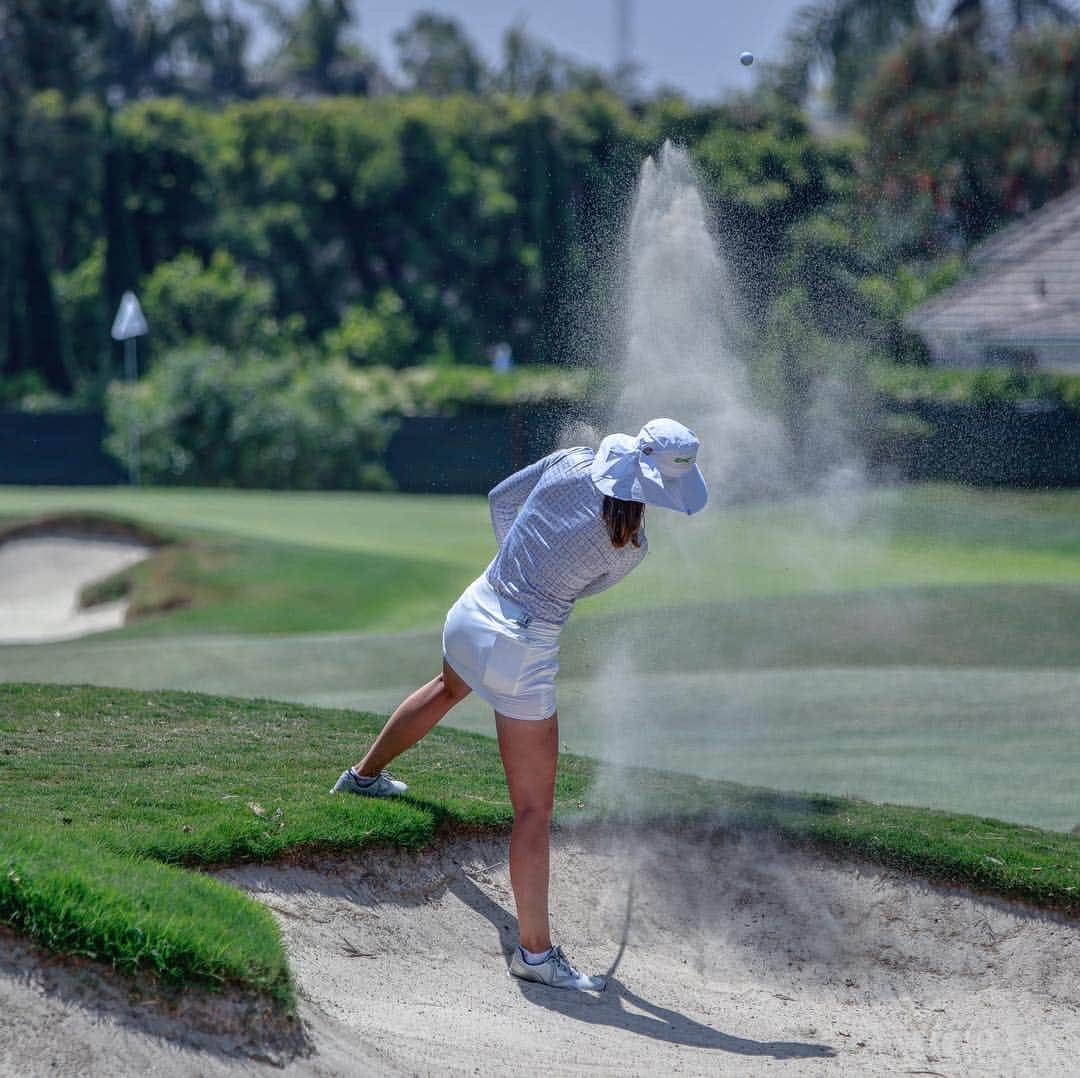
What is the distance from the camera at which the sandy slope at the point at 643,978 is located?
4.25m

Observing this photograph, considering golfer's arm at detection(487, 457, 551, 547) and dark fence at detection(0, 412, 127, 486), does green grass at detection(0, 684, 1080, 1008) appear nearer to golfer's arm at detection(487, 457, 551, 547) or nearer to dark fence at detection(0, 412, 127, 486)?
golfer's arm at detection(487, 457, 551, 547)

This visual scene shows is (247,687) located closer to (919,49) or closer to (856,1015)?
(856,1015)

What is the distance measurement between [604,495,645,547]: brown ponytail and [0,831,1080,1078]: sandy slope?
146 centimetres

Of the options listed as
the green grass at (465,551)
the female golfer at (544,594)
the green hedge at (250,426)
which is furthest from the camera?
the green hedge at (250,426)

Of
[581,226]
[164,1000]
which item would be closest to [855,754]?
[581,226]

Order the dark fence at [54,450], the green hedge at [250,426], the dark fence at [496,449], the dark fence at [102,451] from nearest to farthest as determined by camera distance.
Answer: the dark fence at [496,449] → the green hedge at [250,426] → the dark fence at [102,451] → the dark fence at [54,450]

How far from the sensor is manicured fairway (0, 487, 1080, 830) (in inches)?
337

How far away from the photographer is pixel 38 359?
4500cm

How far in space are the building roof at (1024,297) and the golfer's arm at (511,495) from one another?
16.2 meters

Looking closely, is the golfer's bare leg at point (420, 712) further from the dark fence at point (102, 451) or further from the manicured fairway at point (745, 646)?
the dark fence at point (102, 451)

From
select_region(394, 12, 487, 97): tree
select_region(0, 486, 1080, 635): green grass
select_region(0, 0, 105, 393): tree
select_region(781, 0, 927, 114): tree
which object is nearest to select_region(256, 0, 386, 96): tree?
select_region(394, 12, 487, 97): tree

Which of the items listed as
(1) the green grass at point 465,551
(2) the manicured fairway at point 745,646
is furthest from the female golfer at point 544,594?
(1) the green grass at point 465,551

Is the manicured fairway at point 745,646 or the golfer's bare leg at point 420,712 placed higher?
the golfer's bare leg at point 420,712

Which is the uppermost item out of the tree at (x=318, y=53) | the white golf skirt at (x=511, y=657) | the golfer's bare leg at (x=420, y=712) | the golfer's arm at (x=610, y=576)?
the tree at (x=318, y=53)
